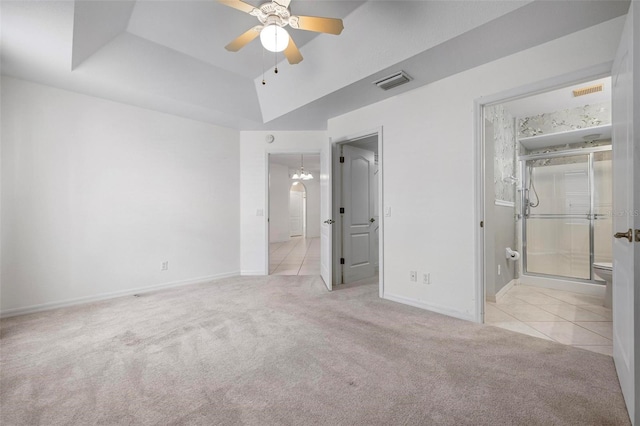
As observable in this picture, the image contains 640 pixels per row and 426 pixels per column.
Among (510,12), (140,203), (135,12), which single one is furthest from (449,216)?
(140,203)

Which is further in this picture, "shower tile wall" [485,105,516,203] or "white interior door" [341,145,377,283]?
"white interior door" [341,145,377,283]

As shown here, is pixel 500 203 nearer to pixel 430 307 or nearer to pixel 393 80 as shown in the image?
pixel 430 307

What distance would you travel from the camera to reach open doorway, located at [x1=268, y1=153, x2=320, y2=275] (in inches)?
217

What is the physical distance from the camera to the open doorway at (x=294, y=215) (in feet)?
18.1

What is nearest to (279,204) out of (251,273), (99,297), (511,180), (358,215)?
(251,273)

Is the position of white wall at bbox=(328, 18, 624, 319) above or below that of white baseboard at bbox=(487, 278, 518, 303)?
above

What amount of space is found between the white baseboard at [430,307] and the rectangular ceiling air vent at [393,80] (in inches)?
91.0

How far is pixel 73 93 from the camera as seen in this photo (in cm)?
307

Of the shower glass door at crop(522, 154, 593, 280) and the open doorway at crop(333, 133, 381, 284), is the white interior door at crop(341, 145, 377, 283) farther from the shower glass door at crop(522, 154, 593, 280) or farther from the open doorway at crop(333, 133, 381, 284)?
the shower glass door at crop(522, 154, 593, 280)

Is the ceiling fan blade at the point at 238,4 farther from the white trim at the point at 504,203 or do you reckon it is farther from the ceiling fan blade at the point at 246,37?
the white trim at the point at 504,203

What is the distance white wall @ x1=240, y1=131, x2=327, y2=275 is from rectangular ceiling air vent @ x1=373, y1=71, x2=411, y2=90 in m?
1.78

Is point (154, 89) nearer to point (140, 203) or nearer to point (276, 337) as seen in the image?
point (140, 203)

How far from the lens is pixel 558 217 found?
3.92 meters

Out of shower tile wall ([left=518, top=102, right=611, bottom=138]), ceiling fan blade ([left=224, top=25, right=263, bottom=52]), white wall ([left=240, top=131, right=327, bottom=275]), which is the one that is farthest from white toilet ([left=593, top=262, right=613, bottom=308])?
ceiling fan blade ([left=224, top=25, right=263, bottom=52])
